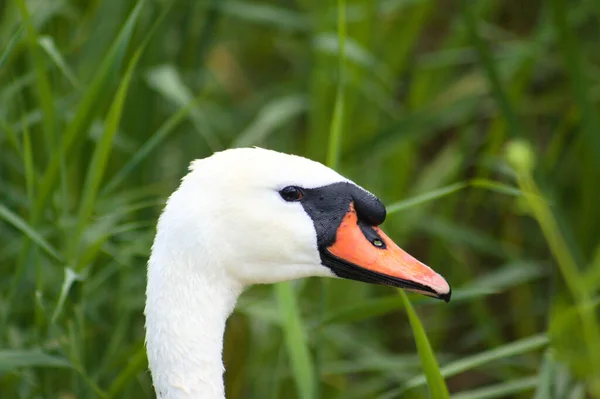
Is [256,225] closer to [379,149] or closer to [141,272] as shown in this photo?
[141,272]

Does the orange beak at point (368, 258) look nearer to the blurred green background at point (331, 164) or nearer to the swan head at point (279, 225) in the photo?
the swan head at point (279, 225)

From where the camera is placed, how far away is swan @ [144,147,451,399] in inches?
73.6

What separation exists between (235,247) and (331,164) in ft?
1.71

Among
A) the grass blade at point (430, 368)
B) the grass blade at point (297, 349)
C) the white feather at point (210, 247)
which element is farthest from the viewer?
the grass blade at point (297, 349)

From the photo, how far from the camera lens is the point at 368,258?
6.36 ft

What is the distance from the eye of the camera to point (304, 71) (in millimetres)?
4086

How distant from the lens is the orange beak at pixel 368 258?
75.3 inches

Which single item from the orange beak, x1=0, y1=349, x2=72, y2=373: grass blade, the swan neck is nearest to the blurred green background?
x1=0, y1=349, x2=72, y2=373: grass blade

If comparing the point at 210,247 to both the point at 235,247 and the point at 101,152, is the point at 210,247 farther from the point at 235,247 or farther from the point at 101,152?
the point at 101,152

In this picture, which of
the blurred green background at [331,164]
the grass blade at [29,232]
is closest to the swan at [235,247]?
the blurred green background at [331,164]

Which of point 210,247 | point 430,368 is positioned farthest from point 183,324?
point 430,368

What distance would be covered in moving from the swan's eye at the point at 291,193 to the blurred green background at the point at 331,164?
413mm

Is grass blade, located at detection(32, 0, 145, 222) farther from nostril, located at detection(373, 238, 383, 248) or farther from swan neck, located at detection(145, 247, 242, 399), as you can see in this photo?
nostril, located at detection(373, 238, 383, 248)

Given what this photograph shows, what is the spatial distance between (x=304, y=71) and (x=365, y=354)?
1200 mm
